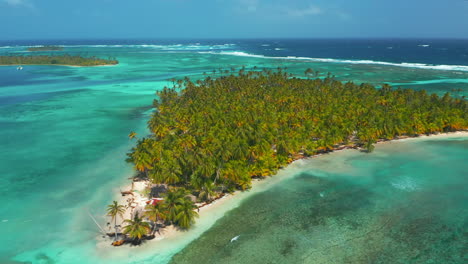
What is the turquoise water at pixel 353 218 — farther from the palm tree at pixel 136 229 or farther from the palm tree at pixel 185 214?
the palm tree at pixel 136 229

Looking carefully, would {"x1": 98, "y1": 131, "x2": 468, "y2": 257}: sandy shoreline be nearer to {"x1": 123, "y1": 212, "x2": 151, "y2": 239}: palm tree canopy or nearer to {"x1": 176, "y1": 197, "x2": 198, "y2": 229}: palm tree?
{"x1": 176, "y1": 197, "x2": 198, "y2": 229}: palm tree

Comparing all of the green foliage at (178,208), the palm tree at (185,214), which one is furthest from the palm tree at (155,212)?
the palm tree at (185,214)

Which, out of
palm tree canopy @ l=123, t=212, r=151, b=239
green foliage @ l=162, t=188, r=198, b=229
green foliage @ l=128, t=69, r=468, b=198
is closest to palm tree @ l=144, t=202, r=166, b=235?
green foliage @ l=162, t=188, r=198, b=229

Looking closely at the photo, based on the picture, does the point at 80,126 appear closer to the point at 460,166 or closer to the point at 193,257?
the point at 193,257

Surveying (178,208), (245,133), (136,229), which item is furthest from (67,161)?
(245,133)

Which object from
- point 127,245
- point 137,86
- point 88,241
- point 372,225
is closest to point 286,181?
point 372,225
